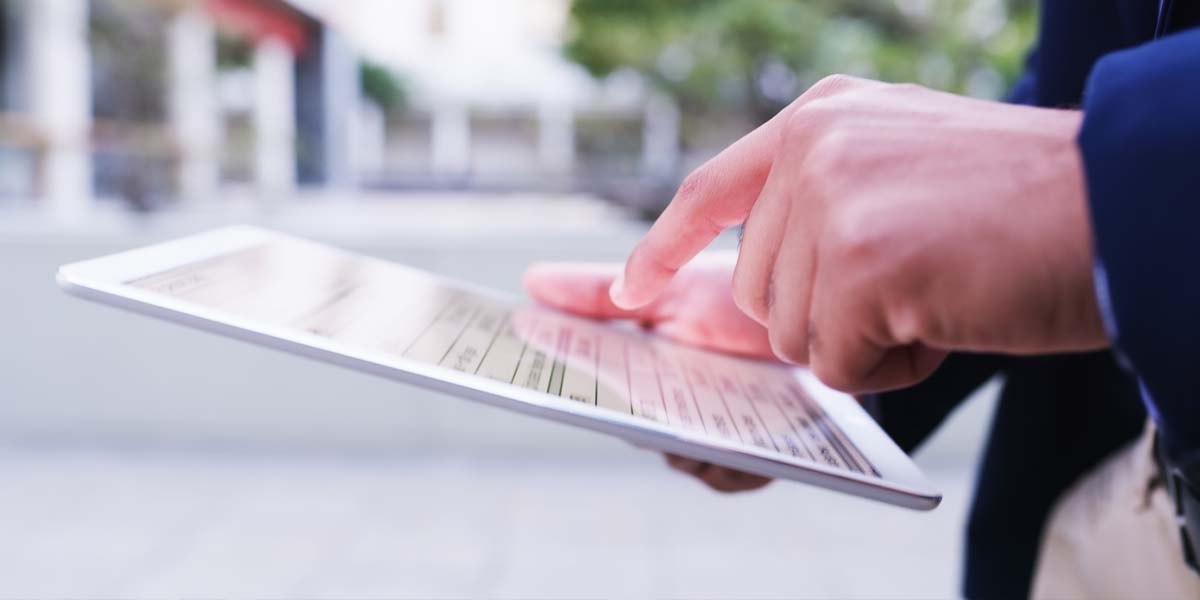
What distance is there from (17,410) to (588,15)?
3.54m

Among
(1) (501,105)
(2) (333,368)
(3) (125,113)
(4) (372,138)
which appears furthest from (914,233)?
(4) (372,138)

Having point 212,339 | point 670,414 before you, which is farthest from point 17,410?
point 670,414

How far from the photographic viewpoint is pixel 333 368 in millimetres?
2082

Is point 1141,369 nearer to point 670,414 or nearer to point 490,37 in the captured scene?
point 670,414

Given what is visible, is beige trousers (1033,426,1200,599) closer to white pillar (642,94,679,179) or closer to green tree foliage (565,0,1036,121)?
green tree foliage (565,0,1036,121)

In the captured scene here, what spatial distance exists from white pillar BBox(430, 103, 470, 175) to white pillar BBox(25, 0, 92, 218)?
11.6ft

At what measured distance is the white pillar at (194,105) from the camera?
4000mm

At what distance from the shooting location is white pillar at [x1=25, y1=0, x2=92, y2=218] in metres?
3.74

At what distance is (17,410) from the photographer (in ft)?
7.03

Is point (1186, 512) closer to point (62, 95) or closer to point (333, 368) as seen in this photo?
point (333, 368)

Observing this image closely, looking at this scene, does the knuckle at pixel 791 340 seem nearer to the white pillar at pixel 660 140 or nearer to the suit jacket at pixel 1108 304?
the suit jacket at pixel 1108 304

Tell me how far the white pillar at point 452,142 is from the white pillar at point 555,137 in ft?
2.76

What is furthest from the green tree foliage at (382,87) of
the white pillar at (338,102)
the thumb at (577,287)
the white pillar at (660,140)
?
the thumb at (577,287)

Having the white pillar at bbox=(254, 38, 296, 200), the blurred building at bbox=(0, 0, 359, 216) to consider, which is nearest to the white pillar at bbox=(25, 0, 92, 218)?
the blurred building at bbox=(0, 0, 359, 216)
